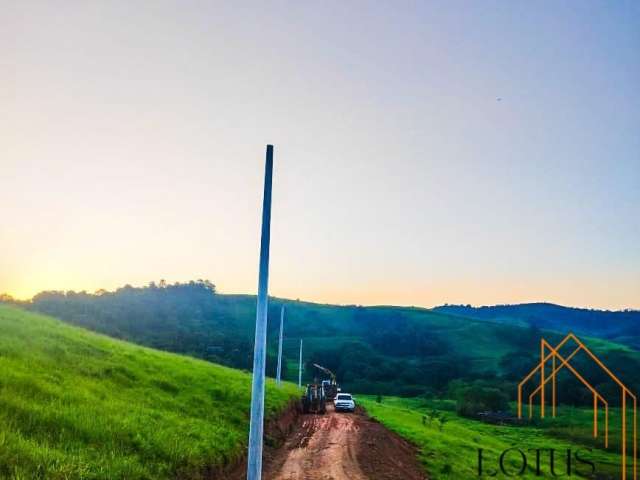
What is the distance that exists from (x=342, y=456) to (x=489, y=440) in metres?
32.7

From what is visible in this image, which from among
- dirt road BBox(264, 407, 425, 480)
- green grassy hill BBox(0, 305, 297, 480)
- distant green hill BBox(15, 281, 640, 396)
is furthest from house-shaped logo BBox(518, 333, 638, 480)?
distant green hill BBox(15, 281, 640, 396)

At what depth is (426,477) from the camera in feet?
88.1

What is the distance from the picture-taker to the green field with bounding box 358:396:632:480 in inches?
1312

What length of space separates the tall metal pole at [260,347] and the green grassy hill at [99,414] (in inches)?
202

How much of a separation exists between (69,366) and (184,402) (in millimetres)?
5902

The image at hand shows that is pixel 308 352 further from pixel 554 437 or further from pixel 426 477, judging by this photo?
pixel 426 477

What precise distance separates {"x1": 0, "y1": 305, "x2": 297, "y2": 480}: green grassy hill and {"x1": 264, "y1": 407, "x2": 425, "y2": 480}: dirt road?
8.31 ft

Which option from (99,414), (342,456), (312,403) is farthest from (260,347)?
(312,403)

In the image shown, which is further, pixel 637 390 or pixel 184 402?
pixel 637 390

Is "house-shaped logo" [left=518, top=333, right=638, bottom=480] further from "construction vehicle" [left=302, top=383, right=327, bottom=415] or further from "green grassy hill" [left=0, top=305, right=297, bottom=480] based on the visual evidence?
"construction vehicle" [left=302, top=383, right=327, bottom=415]

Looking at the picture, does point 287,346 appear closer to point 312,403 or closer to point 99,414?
point 312,403

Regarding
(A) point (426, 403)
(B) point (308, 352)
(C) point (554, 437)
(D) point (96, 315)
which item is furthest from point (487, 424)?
(B) point (308, 352)

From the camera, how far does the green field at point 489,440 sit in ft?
109

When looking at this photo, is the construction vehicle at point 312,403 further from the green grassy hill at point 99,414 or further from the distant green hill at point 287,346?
the distant green hill at point 287,346
